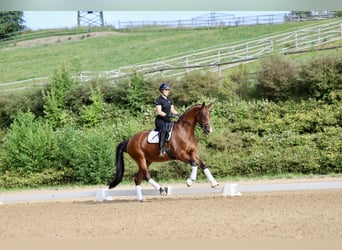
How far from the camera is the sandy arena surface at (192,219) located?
6289 mm

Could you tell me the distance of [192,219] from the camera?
744cm

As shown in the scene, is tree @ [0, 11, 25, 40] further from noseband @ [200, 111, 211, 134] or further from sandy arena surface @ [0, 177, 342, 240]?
sandy arena surface @ [0, 177, 342, 240]

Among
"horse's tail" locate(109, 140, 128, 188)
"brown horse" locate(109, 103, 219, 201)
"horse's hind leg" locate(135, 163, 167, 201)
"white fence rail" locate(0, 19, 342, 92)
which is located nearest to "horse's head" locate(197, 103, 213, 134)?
"brown horse" locate(109, 103, 219, 201)

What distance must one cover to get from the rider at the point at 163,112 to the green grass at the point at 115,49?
1984 cm

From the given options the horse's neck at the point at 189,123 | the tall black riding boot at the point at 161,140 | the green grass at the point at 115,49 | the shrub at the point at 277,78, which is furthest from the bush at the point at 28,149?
the green grass at the point at 115,49

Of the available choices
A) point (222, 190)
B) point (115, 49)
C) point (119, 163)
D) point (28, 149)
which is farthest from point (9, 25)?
point (222, 190)

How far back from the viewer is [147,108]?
20375 mm

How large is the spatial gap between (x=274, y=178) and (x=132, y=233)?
915 cm

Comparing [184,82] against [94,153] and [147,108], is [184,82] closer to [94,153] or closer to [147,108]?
[147,108]

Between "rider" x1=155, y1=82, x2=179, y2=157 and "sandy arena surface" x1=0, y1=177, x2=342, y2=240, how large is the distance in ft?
3.76

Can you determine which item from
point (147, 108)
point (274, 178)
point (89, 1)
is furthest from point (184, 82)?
point (89, 1)

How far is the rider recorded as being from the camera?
985cm

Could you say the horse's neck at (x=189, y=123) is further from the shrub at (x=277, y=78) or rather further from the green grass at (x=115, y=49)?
the green grass at (x=115, y=49)

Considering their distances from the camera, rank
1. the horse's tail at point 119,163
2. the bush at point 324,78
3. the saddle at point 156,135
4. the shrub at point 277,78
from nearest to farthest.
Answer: the saddle at point 156,135 → the horse's tail at point 119,163 → the bush at point 324,78 → the shrub at point 277,78
